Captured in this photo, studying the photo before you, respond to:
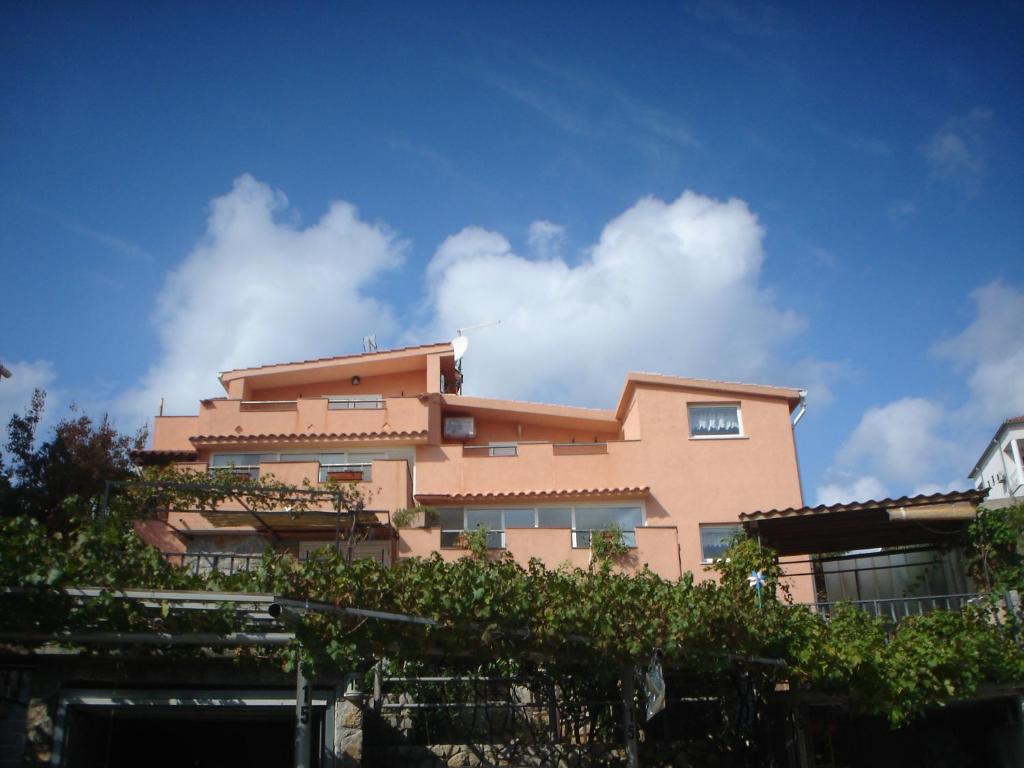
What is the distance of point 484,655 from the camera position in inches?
428

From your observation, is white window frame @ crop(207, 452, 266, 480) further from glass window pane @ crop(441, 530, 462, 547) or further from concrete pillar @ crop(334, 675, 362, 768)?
concrete pillar @ crop(334, 675, 362, 768)

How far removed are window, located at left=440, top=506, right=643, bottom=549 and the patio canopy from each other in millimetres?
6344

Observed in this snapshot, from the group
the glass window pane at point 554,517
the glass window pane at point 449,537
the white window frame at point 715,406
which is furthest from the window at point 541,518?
the white window frame at point 715,406

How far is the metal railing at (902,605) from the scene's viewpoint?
1472cm

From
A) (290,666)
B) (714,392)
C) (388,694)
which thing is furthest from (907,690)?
(714,392)

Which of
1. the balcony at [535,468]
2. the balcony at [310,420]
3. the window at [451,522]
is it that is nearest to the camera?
the window at [451,522]

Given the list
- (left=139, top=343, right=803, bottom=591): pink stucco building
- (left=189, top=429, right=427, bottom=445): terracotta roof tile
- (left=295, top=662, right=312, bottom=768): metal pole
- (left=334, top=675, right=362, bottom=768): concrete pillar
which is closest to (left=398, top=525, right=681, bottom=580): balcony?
(left=139, top=343, right=803, bottom=591): pink stucco building

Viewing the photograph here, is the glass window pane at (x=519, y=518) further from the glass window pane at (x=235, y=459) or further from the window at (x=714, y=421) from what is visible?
the glass window pane at (x=235, y=459)

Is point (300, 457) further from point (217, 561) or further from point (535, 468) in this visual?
point (217, 561)

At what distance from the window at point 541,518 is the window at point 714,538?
148cm

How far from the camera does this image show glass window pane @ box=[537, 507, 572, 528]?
23.5 m


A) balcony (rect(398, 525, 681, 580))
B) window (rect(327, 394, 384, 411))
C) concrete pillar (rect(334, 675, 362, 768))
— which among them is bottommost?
concrete pillar (rect(334, 675, 362, 768))

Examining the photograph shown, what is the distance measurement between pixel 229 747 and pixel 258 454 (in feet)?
32.1

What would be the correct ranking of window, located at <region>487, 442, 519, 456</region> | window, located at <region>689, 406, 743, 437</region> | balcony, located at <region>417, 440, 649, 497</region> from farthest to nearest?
1. window, located at <region>487, 442, 519, 456</region>
2. window, located at <region>689, 406, 743, 437</region>
3. balcony, located at <region>417, 440, 649, 497</region>
